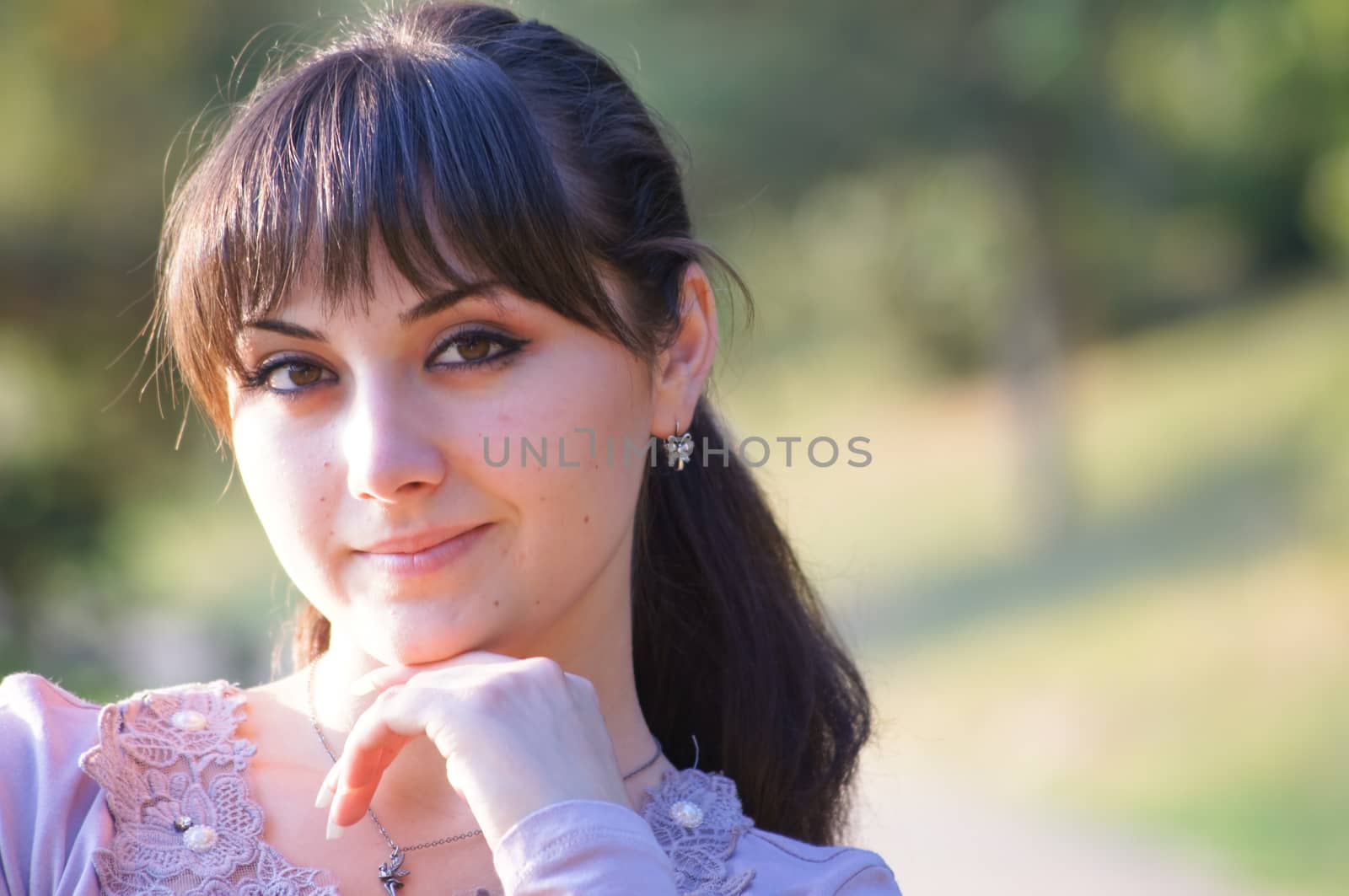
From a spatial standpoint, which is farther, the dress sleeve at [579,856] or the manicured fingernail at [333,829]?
the manicured fingernail at [333,829]

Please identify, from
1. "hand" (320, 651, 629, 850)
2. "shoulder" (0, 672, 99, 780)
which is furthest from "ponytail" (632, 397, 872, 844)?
"shoulder" (0, 672, 99, 780)

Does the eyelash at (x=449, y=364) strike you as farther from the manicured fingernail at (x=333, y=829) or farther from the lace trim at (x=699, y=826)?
the lace trim at (x=699, y=826)

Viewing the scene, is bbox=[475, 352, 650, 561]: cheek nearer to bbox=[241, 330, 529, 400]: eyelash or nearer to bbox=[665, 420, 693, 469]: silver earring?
bbox=[241, 330, 529, 400]: eyelash

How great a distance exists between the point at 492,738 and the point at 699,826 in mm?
436

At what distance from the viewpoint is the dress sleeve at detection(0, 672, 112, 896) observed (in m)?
1.69

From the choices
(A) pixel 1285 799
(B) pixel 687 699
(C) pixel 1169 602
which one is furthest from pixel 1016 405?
(B) pixel 687 699

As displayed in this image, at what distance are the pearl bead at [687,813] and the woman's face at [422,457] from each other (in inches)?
13.4

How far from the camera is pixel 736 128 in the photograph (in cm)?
839


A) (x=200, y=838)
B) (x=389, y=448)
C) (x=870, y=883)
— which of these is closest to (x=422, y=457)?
(x=389, y=448)

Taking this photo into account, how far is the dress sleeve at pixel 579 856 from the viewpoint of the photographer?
61.2 inches

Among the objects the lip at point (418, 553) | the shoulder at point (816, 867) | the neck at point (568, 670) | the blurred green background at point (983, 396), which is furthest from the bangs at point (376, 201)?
the blurred green background at point (983, 396)

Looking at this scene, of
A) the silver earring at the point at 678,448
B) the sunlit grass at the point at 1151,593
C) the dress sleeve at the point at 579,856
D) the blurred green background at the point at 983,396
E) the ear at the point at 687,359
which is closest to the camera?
the dress sleeve at the point at 579,856

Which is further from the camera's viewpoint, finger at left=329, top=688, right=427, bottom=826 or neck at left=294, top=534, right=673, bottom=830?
neck at left=294, top=534, right=673, bottom=830

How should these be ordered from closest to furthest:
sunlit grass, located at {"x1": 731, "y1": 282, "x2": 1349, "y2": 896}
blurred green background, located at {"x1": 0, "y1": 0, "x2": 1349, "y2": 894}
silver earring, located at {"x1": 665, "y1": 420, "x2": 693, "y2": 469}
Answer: silver earring, located at {"x1": 665, "y1": 420, "x2": 693, "y2": 469} → blurred green background, located at {"x1": 0, "y1": 0, "x2": 1349, "y2": 894} → sunlit grass, located at {"x1": 731, "y1": 282, "x2": 1349, "y2": 896}
